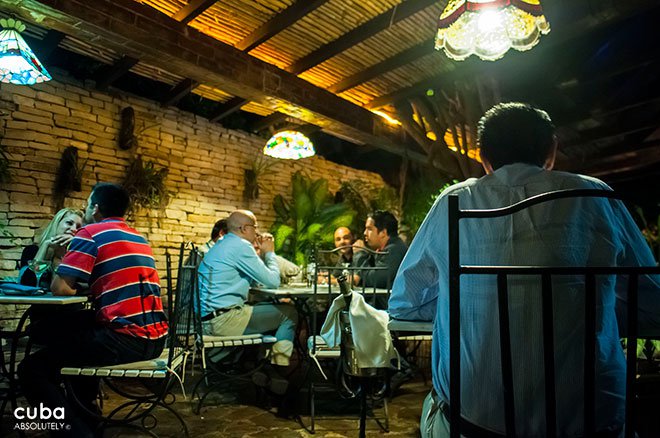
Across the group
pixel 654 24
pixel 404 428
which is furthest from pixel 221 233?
pixel 654 24

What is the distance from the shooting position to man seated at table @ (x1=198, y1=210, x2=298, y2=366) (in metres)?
3.69

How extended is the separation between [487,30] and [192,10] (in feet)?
8.74

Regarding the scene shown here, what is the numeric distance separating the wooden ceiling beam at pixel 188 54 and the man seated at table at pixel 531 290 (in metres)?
3.50

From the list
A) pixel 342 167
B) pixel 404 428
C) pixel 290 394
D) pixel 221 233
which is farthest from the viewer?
pixel 342 167

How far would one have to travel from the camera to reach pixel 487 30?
3.07 meters

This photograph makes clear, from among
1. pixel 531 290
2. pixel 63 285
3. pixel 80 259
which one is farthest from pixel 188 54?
pixel 531 290

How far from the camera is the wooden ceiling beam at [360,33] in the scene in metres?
4.21

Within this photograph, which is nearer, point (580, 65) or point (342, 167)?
point (580, 65)

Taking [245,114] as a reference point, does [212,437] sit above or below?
below

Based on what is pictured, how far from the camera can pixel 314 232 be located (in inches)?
299

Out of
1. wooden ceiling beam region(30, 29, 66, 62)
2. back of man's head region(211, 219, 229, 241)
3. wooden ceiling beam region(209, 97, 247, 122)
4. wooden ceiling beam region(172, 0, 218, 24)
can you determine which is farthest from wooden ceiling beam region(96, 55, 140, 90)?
back of man's head region(211, 219, 229, 241)

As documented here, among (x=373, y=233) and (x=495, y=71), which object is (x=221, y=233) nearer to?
(x=373, y=233)

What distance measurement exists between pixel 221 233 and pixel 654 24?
6046mm

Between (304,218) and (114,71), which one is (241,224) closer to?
(114,71)
